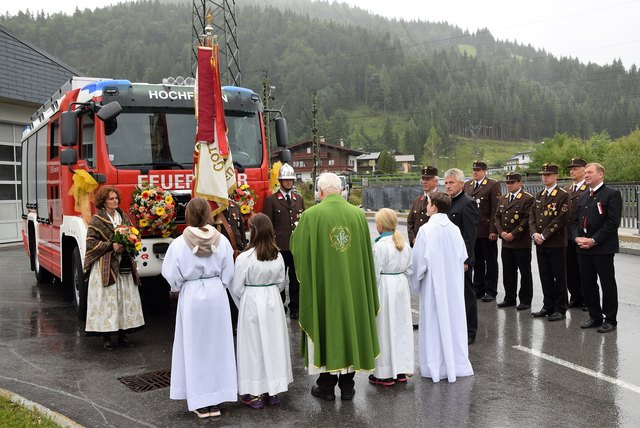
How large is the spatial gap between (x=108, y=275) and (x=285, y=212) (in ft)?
8.63

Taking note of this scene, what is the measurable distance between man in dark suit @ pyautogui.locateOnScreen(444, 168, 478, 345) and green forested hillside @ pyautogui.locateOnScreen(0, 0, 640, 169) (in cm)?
11008

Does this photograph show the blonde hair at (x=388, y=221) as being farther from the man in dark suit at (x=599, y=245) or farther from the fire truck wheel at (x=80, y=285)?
the fire truck wheel at (x=80, y=285)

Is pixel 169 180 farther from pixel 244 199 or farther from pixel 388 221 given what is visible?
pixel 388 221

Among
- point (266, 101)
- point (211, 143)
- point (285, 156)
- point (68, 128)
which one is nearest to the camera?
point (211, 143)

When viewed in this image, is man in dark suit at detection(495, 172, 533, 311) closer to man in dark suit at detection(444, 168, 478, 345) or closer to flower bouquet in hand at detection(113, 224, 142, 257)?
man in dark suit at detection(444, 168, 478, 345)

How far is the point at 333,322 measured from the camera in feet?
16.7

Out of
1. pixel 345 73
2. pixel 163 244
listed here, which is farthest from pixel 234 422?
pixel 345 73

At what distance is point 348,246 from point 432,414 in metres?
1.48

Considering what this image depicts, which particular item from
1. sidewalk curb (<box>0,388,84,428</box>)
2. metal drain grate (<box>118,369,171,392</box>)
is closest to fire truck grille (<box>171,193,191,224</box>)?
metal drain grate (<box>118,369,171,392</box>)

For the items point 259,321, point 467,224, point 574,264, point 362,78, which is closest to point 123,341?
point 259,321

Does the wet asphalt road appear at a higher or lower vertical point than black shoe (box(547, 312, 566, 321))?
lower

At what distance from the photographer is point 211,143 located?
738 cm

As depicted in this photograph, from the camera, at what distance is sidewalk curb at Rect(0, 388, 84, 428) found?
182 inches

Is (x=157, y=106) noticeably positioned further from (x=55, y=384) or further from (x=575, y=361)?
(x=575, y=361)
